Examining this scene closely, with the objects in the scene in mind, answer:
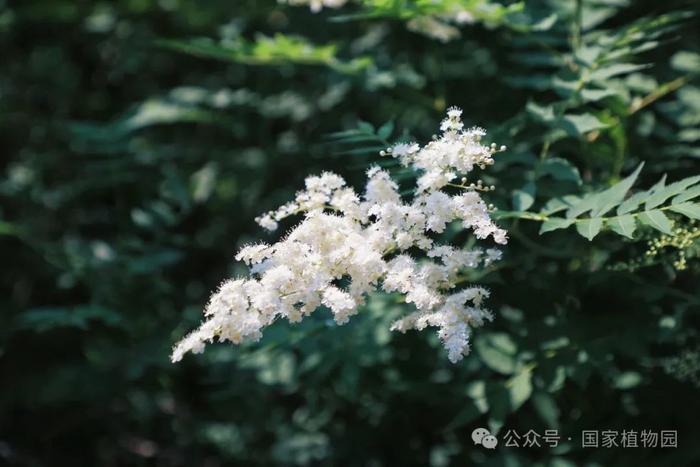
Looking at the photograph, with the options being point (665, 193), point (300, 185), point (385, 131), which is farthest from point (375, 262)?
point (300, 185)

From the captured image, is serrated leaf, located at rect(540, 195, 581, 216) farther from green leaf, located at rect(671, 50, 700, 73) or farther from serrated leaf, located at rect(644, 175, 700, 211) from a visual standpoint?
green leaf, located at rect(671, 50, 700, 73)

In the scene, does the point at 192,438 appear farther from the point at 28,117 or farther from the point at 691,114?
the point at 691,114

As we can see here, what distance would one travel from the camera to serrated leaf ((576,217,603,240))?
1688 mm

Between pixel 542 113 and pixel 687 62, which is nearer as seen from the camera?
pixel 542 113

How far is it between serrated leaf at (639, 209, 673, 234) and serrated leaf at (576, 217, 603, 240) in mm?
93

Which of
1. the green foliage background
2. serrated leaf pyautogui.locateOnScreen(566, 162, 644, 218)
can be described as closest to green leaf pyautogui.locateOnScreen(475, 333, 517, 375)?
the green foliage background

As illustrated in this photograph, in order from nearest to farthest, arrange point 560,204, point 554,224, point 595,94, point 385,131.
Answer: point 554,224 → point 560,204 → point 385,131 → point 595,94

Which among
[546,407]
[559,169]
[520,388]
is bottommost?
[546,407]

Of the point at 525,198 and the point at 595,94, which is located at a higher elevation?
the point at 595,94

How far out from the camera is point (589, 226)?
5.68ft

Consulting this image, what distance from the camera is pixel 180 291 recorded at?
3.76m

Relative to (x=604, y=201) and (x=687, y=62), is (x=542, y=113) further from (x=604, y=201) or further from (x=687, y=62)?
(x=687, y=62)

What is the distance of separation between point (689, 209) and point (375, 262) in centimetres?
70

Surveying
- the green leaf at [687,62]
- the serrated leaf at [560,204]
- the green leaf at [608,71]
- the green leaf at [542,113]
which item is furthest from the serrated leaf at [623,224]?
the green leaf at [687,62]
